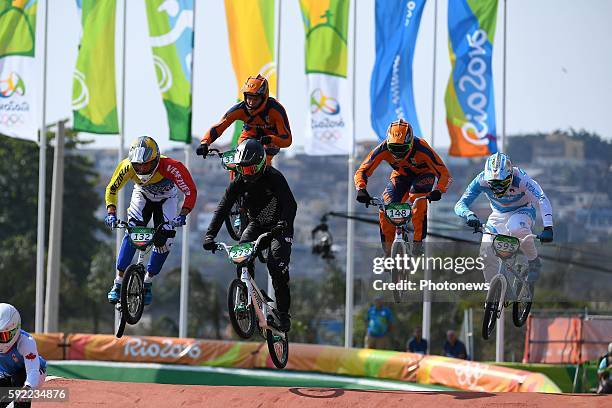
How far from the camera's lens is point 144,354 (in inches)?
1393

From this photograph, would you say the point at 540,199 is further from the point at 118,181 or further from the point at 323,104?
the point at 323,104

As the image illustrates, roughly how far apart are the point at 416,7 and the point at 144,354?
1197 cm

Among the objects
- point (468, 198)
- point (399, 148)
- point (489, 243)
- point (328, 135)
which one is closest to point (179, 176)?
point (399, 148)

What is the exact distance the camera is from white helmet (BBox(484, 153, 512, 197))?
68.4 feet

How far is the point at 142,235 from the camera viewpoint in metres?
21.7

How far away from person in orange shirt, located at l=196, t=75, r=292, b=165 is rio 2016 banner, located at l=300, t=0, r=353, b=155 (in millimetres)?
13017

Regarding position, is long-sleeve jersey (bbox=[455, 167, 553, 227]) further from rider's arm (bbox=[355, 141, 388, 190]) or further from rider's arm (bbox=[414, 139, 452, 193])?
rider's arm (bbox=[355, 141, 388, 190])

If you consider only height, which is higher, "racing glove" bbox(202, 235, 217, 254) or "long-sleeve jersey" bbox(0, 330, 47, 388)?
"racing glove" bbox(202, 235, 217, 254)

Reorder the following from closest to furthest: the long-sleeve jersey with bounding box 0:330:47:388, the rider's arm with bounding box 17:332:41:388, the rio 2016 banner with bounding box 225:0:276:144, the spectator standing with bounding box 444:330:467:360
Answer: the rider's arm with bounding box 17:332:41:388, the long-sleeve jersey with bounding box 0:330:47:388, the spectator standing with bounding box 444:330:467:360, the rio 2016 banner with bounding box 225:0:276:144

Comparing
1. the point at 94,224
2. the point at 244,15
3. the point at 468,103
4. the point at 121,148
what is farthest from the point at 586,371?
the point at 94,224

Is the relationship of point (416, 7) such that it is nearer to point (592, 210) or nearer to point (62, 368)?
point (62, 368)

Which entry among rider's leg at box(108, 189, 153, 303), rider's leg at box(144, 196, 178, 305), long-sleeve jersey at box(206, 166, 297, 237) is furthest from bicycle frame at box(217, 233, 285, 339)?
rider's leg at box(108, 189, 153, 303)

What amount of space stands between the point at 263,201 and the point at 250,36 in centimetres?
1559

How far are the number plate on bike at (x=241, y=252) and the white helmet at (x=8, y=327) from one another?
11.2ft
